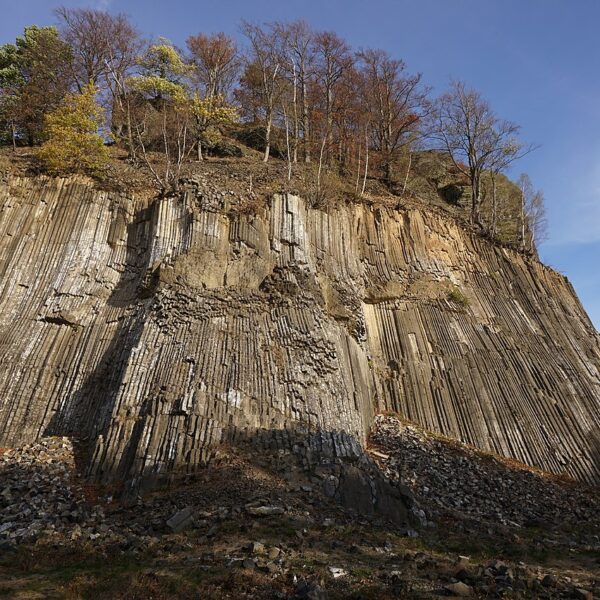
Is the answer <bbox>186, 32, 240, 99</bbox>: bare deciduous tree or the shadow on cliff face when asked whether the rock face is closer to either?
the shadow on cliff face

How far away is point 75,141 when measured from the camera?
18328 mm

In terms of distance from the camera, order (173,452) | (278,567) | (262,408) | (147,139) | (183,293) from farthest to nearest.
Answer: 1. (147,139)
2. (183,293)
3. (262,408)
4. (173,452)
5. (278,567)

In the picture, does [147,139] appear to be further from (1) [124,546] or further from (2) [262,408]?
(1) [124,546]

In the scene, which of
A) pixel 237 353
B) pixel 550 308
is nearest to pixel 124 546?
pixel 237 353

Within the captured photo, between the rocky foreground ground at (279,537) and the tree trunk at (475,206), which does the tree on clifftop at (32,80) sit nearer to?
the rocky foreground ground at (279,537)

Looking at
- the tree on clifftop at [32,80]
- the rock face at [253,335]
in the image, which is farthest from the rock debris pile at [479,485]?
the tree on clifftop at [32,80]

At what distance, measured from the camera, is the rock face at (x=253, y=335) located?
466 inches

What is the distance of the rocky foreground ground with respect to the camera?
19.4 feet

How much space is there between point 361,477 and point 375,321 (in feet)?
29.3

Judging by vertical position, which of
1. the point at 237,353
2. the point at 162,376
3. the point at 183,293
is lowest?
the point at 162,376

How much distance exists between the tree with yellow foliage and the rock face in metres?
1.00

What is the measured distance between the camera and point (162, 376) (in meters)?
12.0

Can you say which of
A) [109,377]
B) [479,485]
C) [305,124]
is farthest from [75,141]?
[479,485]

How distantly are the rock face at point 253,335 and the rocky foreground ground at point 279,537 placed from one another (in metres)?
1.12
